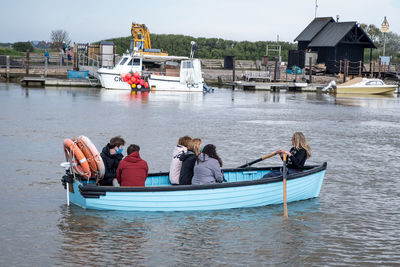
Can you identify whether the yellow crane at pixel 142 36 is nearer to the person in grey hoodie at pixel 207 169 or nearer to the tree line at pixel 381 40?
the person in grey hoodie at pixel 207 169

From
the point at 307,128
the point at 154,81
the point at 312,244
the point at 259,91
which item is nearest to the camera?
the point at 312,244

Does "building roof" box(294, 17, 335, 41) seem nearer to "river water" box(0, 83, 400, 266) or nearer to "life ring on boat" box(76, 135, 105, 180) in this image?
"river water" box(0, 83, 400, 266)

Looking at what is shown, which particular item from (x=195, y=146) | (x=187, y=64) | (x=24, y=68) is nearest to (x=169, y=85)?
(x=187, y=64)

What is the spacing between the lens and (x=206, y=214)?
1083cm

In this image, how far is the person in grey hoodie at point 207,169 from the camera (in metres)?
10.7

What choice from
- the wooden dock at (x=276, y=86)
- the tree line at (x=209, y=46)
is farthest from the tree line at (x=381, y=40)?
the wooden dock at (x=276, y=86)

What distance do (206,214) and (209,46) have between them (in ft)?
238

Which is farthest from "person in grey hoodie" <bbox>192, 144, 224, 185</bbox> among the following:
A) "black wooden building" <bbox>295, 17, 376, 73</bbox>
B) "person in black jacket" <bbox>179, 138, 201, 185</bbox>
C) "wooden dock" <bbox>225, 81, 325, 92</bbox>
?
"black wooden building" <bbox>295, 17, 376, 73</bbox>

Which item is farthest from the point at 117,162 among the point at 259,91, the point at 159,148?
the point at 259,91

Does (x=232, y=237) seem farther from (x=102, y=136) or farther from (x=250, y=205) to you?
(x=102, y=136)

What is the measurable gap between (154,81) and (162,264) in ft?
119

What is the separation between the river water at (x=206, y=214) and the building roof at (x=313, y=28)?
40191 mm

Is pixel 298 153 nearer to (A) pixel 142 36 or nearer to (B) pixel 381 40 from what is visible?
(A) pixel 142 36

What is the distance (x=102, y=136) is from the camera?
786 inches
